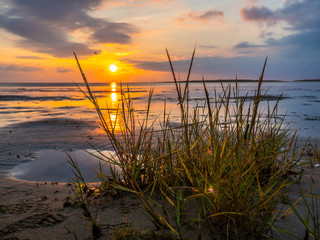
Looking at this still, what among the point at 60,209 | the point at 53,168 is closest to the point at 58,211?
the point at 60,209

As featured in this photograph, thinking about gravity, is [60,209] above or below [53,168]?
above

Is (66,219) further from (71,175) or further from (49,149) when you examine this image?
(49,149)

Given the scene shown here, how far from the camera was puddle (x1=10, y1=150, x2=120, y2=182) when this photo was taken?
324 cm

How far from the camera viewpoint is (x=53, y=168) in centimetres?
361

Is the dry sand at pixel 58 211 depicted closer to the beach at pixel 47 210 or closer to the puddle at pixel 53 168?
the beach at pixel 47 210

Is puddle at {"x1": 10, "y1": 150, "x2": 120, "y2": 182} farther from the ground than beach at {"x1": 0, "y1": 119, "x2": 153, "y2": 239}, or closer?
closer

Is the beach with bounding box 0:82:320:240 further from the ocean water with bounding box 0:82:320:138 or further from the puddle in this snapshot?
the ocean water with bounding box 0:82:320:138

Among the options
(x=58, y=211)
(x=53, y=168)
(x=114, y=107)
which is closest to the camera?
(x=58, y=211)

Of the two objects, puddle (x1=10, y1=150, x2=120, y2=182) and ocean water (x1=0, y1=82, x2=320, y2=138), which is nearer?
puddle (x1=10, y1=150, x2=120, y2=182)

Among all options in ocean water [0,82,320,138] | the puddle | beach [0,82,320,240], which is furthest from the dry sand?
ocean water [0,82,320,138]

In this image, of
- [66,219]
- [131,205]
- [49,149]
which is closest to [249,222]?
[131,205]

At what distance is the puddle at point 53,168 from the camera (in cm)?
324

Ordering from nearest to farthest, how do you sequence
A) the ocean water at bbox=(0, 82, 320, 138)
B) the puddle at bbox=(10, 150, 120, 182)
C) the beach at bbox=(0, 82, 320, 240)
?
1. the beach at bbox=(0, 82, 320, 240)
2. the puddle at bbox=(10, 150, 120, 182)
3. the ocean water at bbox=(0, 82, 320, 138)

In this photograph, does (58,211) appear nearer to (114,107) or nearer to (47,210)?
(47,210)
